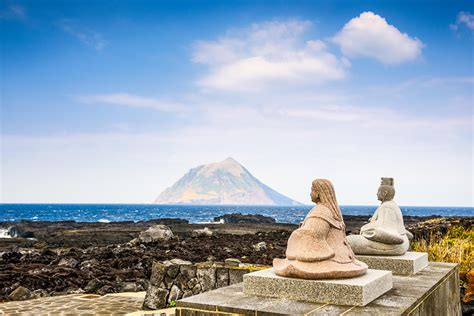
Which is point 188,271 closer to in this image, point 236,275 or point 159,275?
point 159,275

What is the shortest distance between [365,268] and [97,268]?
11901 millimetres

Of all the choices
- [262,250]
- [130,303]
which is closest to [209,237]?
[262,250]

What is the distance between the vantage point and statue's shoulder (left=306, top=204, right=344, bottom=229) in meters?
6.54

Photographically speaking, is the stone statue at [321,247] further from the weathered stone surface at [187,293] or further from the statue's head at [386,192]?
the weathered stone surface at [187,293]

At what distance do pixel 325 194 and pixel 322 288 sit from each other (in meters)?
1.24

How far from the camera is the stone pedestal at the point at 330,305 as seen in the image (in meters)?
5.68

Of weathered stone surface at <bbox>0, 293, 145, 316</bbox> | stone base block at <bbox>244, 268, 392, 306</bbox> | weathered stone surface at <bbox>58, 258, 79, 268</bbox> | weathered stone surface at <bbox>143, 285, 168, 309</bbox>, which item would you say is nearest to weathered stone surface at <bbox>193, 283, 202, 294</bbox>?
weathered stone surface at <bbox>143, 285, 168, 309</bbox>

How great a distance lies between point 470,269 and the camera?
10.6 m

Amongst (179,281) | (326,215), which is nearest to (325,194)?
(326,215)

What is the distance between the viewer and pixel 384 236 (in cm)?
830

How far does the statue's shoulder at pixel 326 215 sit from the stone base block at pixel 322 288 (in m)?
0.71

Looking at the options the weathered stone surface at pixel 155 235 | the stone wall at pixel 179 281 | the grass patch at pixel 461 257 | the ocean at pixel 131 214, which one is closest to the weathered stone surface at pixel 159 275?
the stone wall at pixel 179 281

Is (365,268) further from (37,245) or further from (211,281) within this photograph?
(37,245)

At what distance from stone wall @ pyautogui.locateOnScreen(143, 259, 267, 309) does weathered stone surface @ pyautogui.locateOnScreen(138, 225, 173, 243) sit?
42.8 ft
